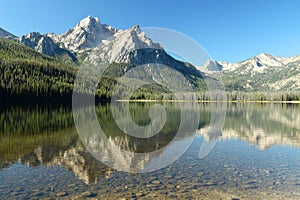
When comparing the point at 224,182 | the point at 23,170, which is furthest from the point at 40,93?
the point at 224,182

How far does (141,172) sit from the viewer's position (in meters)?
17.9

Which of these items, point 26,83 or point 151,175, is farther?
point 26,83

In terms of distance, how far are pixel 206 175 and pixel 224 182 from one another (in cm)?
167

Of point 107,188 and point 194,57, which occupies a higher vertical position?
point 194,57

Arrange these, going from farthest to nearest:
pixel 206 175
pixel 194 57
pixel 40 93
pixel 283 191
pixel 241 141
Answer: pixel 40 93 → pixel 194 57 → pixel 241 141 → pixel 206 175 → pixel 283 191

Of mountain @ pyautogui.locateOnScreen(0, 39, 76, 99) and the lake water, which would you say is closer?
the lake water

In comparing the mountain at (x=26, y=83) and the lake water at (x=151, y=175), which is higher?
the mountain at (x=26, y=83)

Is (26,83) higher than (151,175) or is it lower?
higher

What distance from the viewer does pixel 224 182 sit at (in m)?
15.8

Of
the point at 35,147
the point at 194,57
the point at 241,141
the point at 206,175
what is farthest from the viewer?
the point at 194,57

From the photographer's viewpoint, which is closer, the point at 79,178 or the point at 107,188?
the point at 107,188

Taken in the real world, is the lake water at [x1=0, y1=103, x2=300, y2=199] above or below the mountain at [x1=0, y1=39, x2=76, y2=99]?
below

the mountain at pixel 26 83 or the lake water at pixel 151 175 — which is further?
the mountain at pixel 26 83

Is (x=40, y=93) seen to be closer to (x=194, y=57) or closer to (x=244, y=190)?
(x=194, y=57)
